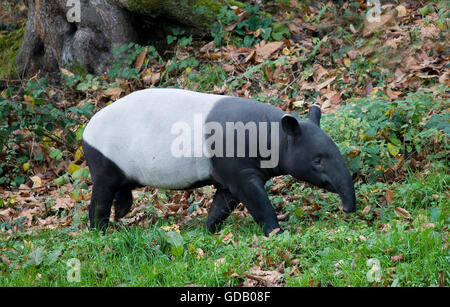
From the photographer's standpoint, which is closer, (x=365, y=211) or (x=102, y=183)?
(x=365, y=211)

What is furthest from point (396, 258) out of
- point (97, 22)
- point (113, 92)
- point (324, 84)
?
point (97, 22)

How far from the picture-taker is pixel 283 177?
7.41m

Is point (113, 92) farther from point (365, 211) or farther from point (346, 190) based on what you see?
point (346, 190)

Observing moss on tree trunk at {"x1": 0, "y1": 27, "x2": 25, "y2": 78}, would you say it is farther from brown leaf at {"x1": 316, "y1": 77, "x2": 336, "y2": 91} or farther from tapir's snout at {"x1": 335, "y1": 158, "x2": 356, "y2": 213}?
tapir's snout at {"x1": 335, "y1": 158, "x2": 356, "y2": 213}

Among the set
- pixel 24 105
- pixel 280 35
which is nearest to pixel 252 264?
pixel 24 105

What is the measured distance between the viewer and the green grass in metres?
4.46

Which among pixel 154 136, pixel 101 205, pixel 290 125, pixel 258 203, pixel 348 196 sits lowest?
pixel 101 205

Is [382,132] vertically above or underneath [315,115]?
underneath

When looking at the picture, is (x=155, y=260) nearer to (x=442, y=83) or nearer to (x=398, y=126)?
(x=398, y=126)

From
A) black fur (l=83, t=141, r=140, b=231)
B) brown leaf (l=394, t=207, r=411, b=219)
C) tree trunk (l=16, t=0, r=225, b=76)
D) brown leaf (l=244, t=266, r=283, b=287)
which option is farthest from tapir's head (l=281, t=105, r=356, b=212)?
tree trunk (l=16, t=0, r=225, b=76)

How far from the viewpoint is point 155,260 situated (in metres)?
5.01

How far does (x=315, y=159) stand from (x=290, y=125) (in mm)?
395

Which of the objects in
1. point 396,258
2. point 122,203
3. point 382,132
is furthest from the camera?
point 382,132
